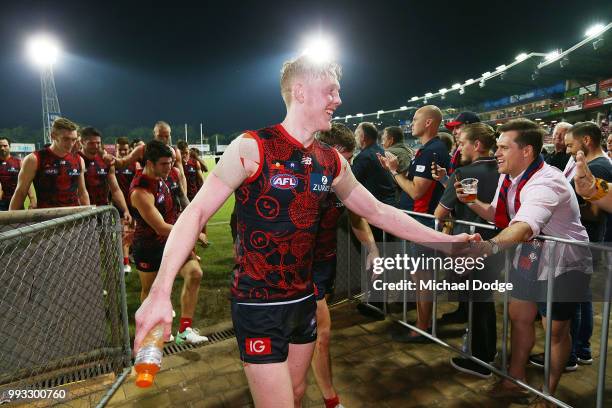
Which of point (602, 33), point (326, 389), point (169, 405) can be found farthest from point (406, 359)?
point (602, 33)

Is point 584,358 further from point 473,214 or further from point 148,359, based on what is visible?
→ point 148,359

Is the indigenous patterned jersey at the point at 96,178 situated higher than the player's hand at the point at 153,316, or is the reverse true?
the indigenous patterned jersey at the point at 96,178

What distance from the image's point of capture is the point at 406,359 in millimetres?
4230

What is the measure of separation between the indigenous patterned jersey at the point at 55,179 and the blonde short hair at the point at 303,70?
17.3ft

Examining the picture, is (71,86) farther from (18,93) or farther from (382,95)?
(382,95)

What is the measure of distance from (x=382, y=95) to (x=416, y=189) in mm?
101556

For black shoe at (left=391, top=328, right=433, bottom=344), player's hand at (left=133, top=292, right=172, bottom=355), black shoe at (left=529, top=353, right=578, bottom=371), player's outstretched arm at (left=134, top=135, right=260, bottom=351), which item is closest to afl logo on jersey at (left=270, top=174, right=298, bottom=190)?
player's outstretched arm at (left=134, top=135, right=260, bottom=351)

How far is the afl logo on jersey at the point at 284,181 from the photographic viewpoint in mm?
2062

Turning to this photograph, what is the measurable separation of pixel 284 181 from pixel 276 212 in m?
Answer: 0.17

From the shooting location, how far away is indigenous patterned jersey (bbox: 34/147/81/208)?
602cm

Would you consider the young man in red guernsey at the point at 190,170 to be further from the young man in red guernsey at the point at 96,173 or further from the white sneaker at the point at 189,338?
the white sneaker at the point at 189,338

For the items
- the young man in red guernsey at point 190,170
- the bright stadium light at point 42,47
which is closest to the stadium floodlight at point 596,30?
the young man in red guernsey at point 190,170

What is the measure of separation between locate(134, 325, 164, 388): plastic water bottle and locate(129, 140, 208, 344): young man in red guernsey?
304 cm

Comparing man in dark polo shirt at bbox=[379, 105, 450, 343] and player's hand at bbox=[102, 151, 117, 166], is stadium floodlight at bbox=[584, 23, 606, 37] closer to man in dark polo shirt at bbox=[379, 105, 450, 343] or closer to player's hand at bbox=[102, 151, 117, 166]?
man in dark polo shirt at bbox=[379, 105, 450, 343]
